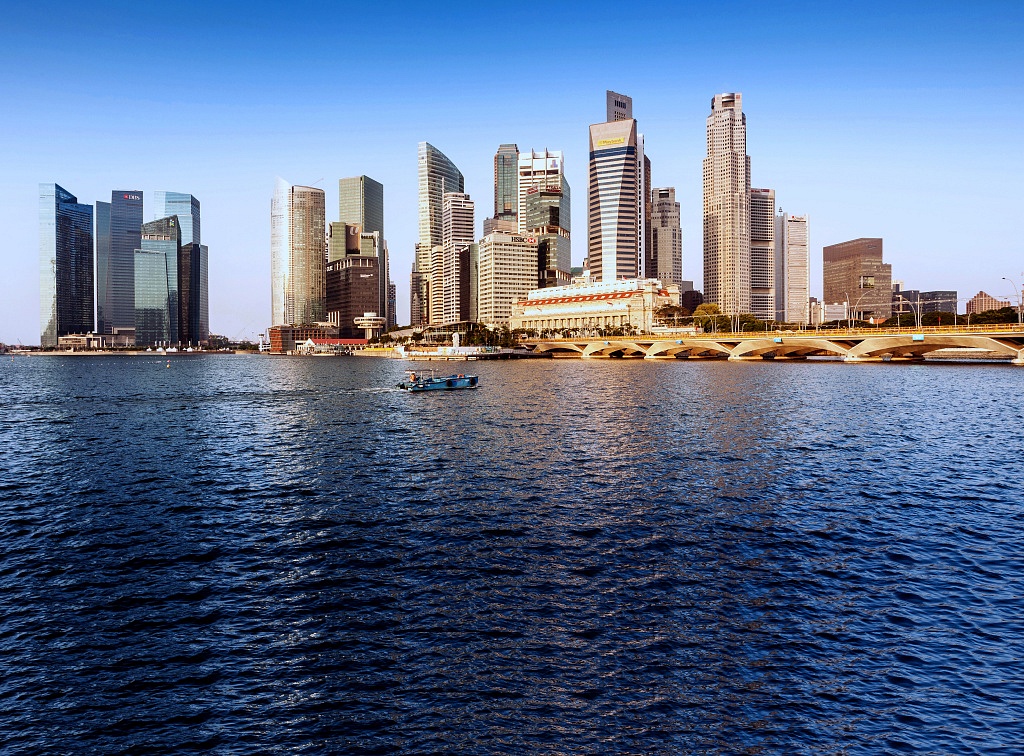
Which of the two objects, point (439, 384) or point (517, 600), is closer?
point (517, 600)

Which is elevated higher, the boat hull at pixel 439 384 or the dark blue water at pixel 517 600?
the boat hull at pixel 439 384

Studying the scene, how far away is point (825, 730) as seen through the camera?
49.1 ft

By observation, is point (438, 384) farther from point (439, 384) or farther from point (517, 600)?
point (517, 600)

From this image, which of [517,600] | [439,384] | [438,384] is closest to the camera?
[517,600]

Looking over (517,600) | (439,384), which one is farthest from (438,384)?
(517,600)

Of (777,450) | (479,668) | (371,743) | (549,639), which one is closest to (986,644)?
(549,639)

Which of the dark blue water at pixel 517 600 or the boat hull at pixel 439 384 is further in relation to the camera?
the boat hull at pixel 439 384

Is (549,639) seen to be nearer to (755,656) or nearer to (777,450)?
(755,656)

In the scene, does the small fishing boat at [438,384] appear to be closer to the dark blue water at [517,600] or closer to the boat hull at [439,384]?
the boat hull at [439,384]

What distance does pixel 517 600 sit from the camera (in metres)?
22.6

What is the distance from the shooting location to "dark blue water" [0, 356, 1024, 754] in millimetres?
15375

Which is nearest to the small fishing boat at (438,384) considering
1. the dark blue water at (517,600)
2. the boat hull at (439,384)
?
the boat hull at (439,384)

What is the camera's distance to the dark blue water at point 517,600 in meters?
Result: 15.4

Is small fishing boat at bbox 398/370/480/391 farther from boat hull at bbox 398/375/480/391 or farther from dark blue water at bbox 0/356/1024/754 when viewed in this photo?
dark blue water at bbox 0/356/1024/754
